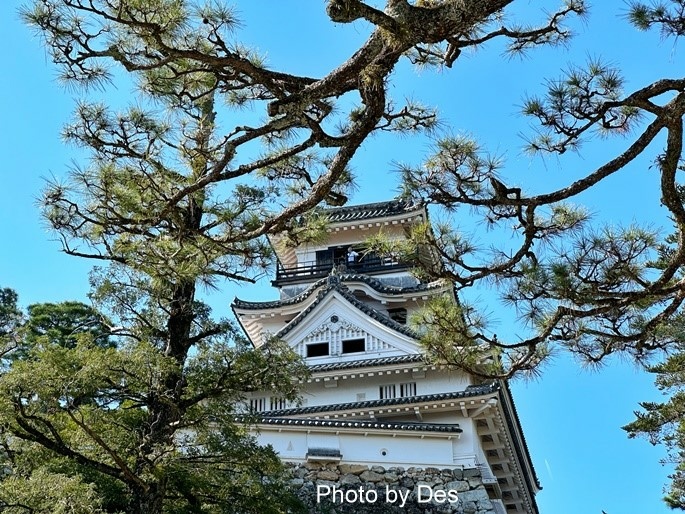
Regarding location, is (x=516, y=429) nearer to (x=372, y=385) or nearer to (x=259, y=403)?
(x=372, y=385)

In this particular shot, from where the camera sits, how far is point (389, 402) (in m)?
11.7

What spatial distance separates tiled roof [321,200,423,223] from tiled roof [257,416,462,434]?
5488 mm

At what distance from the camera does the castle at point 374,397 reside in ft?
35.9

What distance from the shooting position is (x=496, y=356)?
5395 millimetres

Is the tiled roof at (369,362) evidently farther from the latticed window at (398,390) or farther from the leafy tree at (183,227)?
the leafy tree at (183,227)

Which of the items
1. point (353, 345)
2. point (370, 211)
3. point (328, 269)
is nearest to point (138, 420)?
point (353, 345)

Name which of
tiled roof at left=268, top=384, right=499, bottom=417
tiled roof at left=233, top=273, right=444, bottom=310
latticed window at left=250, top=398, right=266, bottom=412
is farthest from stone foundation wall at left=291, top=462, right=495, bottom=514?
tiled roof at left=233, top=273, right=444, bottom=310

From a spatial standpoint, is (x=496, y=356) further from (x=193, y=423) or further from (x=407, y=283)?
(x=407, y=283)

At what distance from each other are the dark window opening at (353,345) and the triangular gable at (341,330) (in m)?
0.07

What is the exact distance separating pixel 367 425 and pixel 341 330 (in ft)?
9.88

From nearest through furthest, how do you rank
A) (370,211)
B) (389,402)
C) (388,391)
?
(389,402), (388,391), (370,211)

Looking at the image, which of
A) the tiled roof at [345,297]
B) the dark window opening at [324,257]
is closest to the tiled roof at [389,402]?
the tiled roof at [345,297]

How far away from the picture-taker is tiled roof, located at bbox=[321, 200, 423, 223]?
51.4 feet

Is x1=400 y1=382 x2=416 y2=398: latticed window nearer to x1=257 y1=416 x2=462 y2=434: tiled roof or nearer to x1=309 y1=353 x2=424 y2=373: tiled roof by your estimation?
x1=309 y1=353 x2=424 y2=373: tiled roof
